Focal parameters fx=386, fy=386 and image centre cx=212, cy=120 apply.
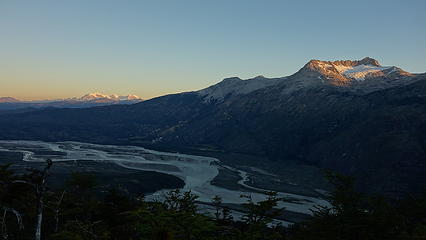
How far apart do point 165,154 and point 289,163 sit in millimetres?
61009

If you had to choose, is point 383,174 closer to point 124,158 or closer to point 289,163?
point 289,163

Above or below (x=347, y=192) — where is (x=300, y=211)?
below

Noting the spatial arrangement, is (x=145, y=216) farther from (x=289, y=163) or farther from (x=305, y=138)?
(x=305, y=138)

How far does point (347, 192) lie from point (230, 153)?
Answer: 16988 centimetres

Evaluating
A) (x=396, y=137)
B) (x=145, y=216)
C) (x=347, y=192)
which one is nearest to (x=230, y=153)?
(x=396, y=137)

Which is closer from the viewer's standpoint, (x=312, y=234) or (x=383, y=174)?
(x=312, y=234)

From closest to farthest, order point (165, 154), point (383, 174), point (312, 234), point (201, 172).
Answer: point (312, 234), point (383, 174), point (201, 172), point (165, 154)

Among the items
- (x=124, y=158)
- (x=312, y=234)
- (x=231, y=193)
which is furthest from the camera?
(x=124, y=158)

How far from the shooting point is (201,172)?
138 m

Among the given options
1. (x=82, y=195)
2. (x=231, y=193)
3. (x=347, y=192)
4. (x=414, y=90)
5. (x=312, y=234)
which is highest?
(x=414, y=90)

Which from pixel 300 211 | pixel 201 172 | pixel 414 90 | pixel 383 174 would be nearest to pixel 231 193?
pixel 300 211

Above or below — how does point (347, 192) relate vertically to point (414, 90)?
below

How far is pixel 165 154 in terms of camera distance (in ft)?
622

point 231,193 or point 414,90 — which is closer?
point 231,193
